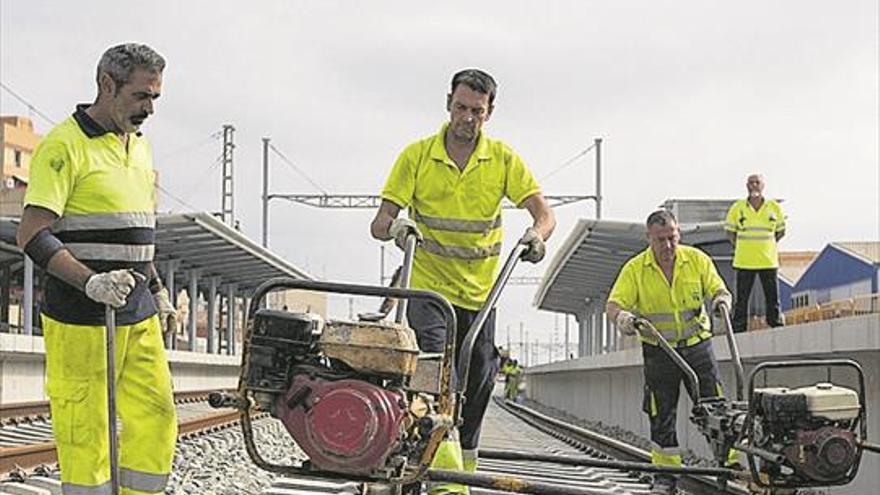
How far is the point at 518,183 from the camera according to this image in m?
6.48

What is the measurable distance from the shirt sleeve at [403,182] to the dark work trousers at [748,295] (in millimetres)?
9339

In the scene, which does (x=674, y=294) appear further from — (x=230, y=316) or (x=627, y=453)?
(x=230, y=316)

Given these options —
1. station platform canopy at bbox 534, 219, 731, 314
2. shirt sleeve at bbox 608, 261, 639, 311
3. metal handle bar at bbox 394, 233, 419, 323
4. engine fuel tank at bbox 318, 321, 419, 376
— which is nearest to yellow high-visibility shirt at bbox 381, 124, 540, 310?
metal handle bar at bbox 394, 233, 419, 323

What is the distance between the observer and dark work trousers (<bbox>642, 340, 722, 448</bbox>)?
8695 millimetres

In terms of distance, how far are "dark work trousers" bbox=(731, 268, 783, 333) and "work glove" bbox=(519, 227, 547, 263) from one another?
9.67 metres

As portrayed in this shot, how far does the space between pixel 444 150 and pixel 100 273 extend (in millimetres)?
1850

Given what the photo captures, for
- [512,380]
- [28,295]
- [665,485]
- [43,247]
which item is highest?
[28,295]

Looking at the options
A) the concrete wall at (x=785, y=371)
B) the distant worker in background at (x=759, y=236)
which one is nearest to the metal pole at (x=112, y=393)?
the concrete wall at (x=785, y=371)

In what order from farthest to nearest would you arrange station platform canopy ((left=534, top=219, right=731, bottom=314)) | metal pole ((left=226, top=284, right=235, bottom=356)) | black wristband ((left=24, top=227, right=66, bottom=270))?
metal pole ((left=226, top=284, right=235, bottom=356)) < station platform canopy ((left=534, top=219, right=731, bottom=314)) < black wristband ((left=24, top=227, right=66, bottom=270))

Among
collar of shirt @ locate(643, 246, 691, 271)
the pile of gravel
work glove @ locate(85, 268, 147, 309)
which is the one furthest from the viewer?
the pile of gravel

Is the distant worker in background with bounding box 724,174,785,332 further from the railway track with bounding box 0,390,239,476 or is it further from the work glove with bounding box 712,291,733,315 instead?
the work glove with bounding box 712,291,733,315

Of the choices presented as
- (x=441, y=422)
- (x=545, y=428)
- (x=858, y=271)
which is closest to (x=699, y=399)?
(x=441, y=422)

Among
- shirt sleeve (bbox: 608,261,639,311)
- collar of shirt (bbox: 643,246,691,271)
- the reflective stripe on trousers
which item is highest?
collar of shirt (bbox: 643,246,691,271)

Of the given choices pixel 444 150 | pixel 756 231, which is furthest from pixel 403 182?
pixel 756 231
